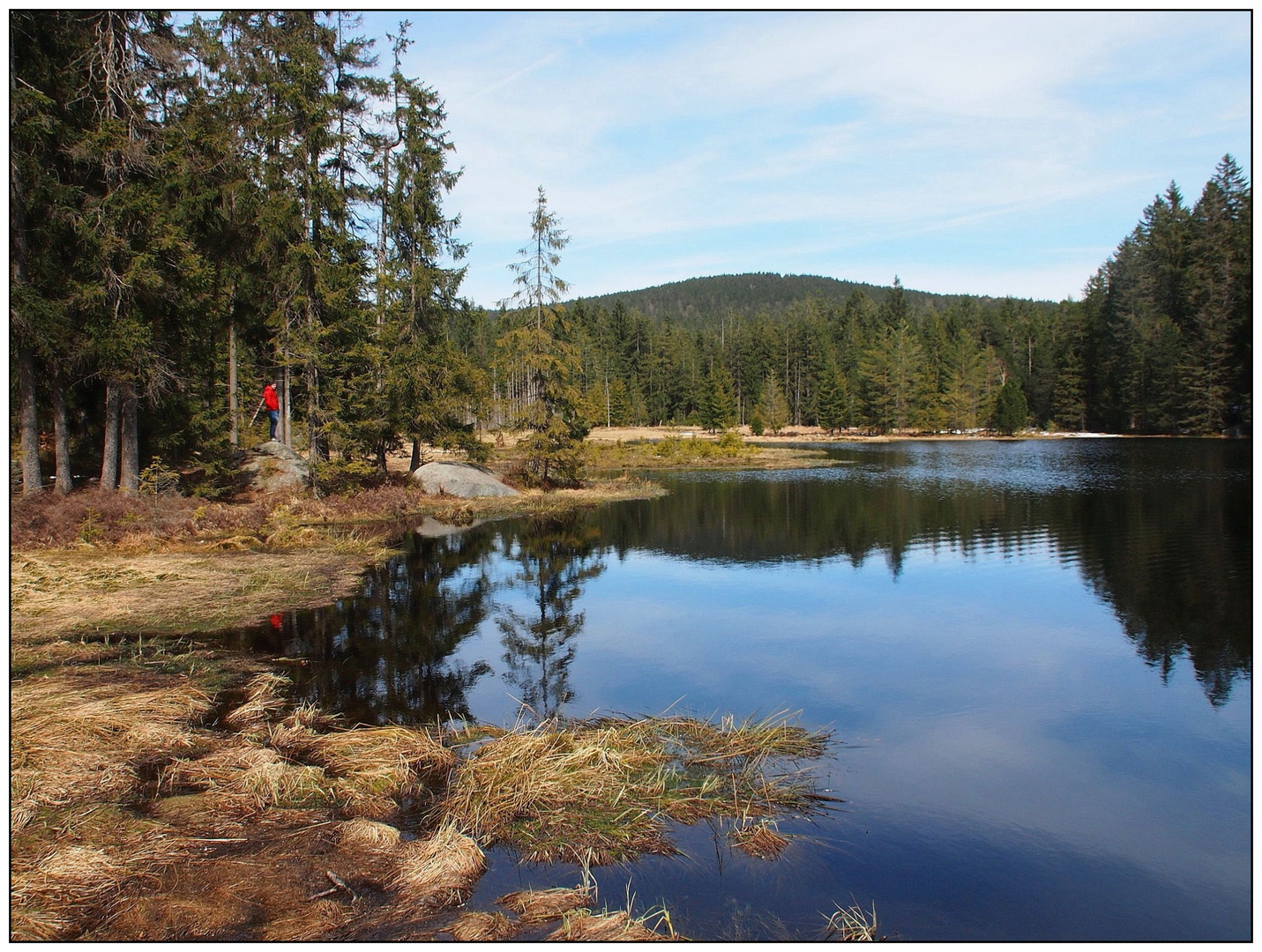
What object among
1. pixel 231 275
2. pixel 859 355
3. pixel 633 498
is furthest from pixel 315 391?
pixel 859 355

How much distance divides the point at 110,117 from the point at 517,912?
62.4ft

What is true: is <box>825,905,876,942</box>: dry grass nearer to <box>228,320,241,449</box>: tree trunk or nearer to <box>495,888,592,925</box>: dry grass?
<box>495,888,592,925</box>: dry grass

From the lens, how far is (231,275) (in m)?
23.0

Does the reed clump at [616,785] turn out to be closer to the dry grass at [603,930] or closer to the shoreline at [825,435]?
the dry grass at [603,930]

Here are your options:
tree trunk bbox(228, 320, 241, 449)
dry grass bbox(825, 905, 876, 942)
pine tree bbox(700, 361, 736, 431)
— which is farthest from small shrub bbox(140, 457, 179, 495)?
pine tree bbox(700, 361, 736, 431)

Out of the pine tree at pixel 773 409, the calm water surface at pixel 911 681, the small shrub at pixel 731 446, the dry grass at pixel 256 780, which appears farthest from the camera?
the pine tree at pixel 773 409

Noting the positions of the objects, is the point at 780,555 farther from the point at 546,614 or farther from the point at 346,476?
the point at 346,476

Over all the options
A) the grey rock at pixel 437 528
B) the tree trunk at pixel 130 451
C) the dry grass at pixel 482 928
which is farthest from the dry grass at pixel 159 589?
the dry grass at pixel 482 928

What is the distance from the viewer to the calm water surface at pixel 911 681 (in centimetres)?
589

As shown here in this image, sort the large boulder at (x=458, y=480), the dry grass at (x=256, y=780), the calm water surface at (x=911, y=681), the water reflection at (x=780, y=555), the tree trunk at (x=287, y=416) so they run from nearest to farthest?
the calm water surface at (x=911, y=681)
the dry grass at (x=256, y=780)
the water reflection at (x=780, y=555)
the tree trunk at (x=287, y=416)
the large boulder at (x=458, y=480)

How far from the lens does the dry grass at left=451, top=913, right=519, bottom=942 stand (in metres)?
4.97

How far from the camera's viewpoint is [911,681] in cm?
1048

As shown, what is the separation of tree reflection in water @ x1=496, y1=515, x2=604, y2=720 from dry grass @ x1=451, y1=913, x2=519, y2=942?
409cm

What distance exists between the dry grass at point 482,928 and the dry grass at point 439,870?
0.31 m
